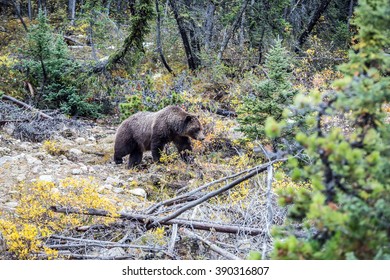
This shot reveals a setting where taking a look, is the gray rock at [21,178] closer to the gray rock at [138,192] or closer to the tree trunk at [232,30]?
the gray rock at [138,192]

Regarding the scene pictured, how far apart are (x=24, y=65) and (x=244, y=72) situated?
6.99m

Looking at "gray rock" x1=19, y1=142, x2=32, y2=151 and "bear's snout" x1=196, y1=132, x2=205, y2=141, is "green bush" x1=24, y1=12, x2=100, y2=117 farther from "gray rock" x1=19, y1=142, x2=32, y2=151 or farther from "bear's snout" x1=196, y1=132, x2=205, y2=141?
"bear's snout" x1=196, y1=132, x2=205, y2=141

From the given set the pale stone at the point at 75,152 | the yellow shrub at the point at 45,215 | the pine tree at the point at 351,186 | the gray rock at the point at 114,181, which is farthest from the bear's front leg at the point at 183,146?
the pine tree at the point at 351,186

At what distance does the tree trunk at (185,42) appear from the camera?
14711 mm

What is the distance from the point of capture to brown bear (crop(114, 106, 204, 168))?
9.18m

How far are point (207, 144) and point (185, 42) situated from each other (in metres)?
6.50

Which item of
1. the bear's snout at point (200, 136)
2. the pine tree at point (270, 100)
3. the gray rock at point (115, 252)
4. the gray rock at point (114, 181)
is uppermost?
the pine tree at point (270, 100)

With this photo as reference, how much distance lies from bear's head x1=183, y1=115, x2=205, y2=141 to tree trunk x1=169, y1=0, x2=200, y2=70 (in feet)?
20.8

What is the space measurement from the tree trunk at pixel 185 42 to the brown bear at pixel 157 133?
19.3 ft

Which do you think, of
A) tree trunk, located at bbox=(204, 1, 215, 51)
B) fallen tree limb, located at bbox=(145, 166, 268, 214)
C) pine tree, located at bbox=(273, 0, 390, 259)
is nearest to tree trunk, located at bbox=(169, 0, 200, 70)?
tree trunk, located at bbox=(204, 1, 215, 51)

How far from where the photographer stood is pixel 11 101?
12469mm

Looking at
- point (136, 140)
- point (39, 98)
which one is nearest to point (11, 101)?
point (39, 98)

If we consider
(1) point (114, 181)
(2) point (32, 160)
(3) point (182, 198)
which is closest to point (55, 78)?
(2) point (32, 160)

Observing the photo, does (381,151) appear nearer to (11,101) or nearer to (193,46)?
(11,101)
